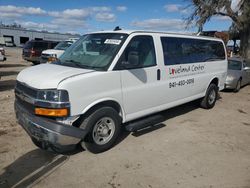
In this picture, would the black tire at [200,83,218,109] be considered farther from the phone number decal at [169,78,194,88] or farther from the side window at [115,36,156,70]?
the side window at [115,36,156,70]

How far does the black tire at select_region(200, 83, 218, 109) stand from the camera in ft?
26.7

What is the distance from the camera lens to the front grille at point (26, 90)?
4.38 meters

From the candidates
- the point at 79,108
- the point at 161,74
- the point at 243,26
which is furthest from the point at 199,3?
the point at 79,108

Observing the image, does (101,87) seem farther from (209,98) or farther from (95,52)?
(209,98)

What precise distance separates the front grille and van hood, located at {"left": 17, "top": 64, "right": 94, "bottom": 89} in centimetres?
7

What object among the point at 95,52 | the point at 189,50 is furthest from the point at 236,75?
the point at 95,52

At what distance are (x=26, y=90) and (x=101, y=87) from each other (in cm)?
126

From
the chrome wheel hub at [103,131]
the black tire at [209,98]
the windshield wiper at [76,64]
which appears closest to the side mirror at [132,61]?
the windshield wiper at [76,64]

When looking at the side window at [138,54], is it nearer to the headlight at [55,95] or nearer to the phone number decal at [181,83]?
the phone number decal at [181,83]

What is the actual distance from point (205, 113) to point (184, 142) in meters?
2.63

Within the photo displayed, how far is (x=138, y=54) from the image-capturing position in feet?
17.4

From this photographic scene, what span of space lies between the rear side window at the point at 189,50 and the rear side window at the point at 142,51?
415mm

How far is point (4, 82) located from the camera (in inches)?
469

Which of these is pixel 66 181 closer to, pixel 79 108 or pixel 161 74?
pixel 79 108
